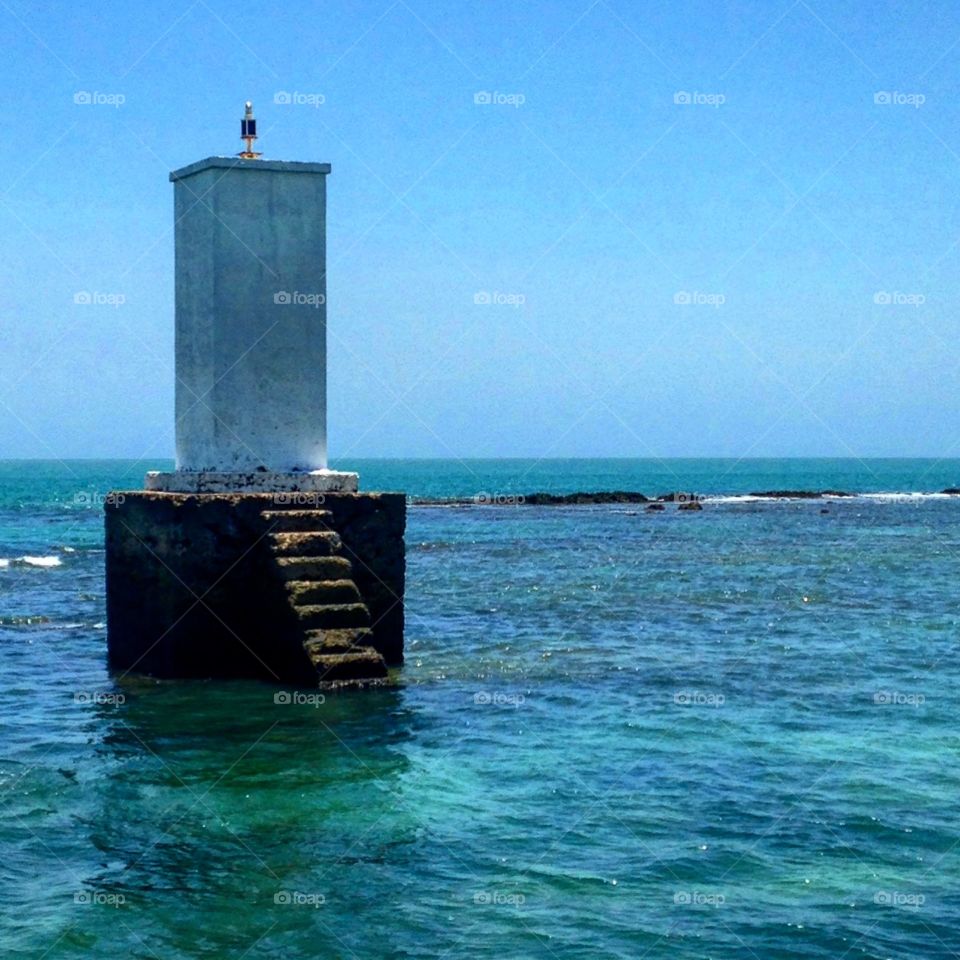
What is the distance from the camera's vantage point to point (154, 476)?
15.8 meters

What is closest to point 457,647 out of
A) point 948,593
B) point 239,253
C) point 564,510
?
point 239,253

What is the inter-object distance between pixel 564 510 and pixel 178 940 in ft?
223

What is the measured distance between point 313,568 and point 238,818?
4.84 m

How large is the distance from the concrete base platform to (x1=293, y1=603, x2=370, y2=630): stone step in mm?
1586

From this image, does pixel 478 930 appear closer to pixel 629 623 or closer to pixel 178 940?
pixel 178 940

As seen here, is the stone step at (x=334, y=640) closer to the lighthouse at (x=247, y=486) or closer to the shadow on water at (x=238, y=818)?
the lighthouse at (x=247, y=486)

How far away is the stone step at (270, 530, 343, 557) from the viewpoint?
14672mm

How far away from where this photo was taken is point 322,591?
47.8ft

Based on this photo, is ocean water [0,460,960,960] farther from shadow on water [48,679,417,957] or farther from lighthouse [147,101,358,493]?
lighthouse [147,101,358,493]

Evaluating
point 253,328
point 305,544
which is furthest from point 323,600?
point 253,328

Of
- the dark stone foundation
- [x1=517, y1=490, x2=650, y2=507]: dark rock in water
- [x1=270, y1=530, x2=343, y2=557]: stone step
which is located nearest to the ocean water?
the dark stone foundation

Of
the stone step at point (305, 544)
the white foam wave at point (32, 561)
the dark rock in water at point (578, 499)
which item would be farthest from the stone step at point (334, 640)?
the dark rock in water at point (578, 499)

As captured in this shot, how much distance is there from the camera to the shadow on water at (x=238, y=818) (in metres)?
8.05

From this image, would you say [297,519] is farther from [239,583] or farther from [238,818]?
[238,818]
